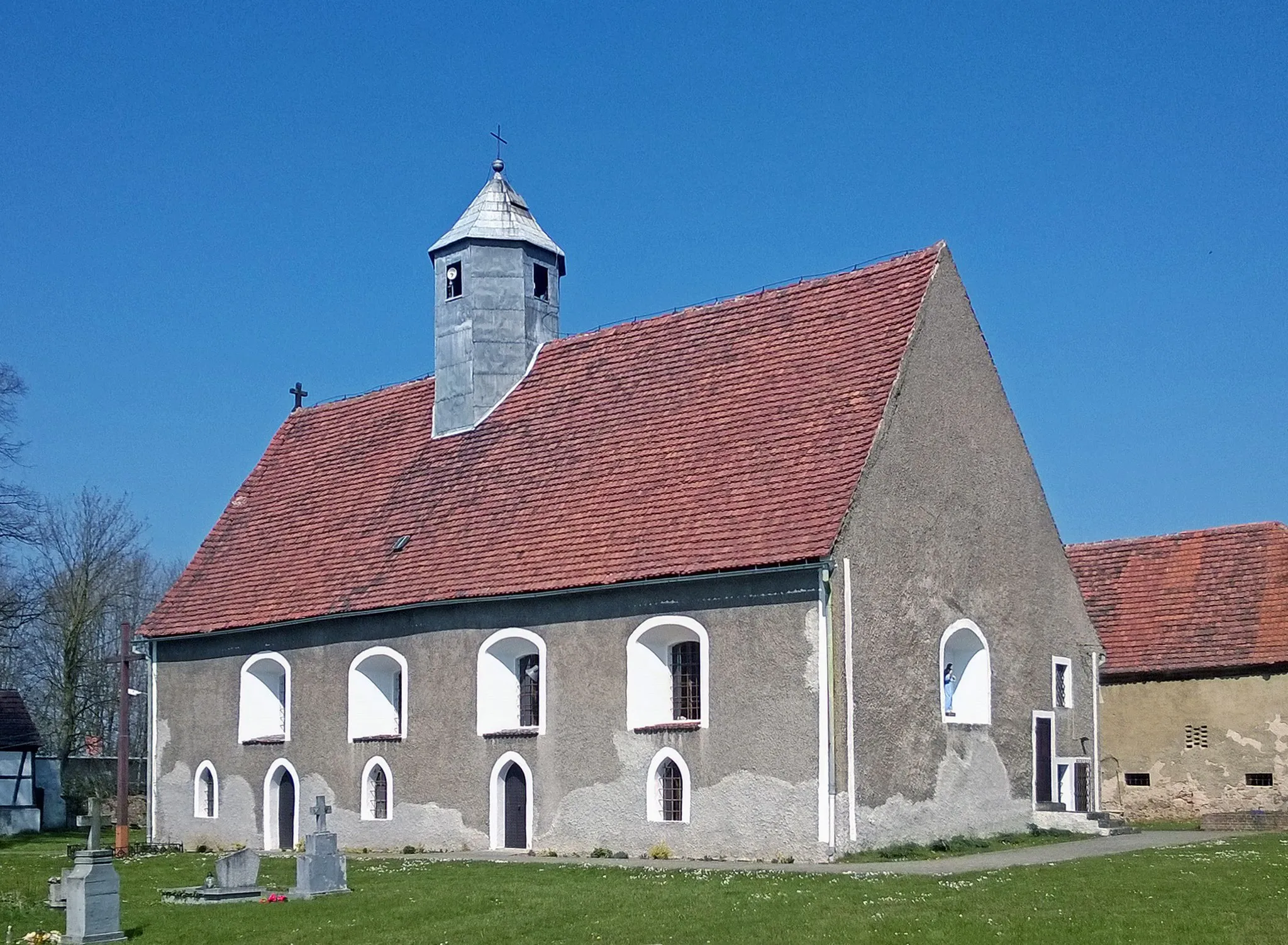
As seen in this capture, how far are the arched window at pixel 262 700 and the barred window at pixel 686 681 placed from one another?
9.55 metres

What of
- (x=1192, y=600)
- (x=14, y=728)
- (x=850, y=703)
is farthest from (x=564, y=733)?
(x=14, y=728)

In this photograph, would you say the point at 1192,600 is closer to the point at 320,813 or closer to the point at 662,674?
the point at 662,674

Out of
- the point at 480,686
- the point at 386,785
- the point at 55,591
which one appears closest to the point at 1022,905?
the point at 480,686

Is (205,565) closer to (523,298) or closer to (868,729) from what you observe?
(523,298)

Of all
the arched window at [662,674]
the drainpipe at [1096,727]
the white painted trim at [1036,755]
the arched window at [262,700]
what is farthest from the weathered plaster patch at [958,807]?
the arched window at [262,700]

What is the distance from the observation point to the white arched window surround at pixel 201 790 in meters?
31.5

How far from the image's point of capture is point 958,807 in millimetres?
23922

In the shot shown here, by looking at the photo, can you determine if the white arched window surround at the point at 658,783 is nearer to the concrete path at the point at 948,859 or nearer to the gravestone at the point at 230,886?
the concrete path at the point at 948,859

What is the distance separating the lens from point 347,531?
3036 centimetres

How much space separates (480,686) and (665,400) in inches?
237

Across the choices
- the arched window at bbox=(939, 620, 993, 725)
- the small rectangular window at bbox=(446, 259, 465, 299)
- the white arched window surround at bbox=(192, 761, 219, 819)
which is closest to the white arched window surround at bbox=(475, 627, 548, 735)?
the arched window at bbox=(939, 620, 993, 725)

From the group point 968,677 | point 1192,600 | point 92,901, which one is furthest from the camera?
point 1192,600

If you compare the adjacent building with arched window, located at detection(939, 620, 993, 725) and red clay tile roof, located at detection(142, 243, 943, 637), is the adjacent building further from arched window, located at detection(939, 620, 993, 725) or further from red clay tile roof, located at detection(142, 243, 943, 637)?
red clay tile roof, located at detection(142, 243, 943, 637)

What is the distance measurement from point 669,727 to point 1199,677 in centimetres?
1294
